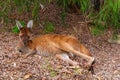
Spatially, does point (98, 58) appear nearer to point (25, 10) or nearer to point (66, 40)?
point (66, 40)

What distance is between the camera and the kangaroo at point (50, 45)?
7441 mm

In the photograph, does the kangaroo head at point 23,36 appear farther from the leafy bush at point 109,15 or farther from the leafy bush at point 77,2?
the leafy bush at point 109,15

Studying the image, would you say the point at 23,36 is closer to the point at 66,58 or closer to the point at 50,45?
the point at 50,45

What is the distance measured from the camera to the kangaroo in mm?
7441

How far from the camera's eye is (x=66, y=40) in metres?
7.57

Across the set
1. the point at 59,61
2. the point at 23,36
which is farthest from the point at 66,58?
the point at 23,36

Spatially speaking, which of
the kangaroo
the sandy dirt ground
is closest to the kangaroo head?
the kangaroo

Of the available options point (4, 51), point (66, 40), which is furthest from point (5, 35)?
point (66, 40)

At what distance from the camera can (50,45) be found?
7613 millimetres

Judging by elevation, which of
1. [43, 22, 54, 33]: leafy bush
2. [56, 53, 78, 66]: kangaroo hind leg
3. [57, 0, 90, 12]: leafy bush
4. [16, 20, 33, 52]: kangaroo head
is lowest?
[56, 53, 78, 66]: kangaroo hind leg

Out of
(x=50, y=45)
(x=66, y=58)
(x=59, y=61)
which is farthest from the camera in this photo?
(x=50, y=45)

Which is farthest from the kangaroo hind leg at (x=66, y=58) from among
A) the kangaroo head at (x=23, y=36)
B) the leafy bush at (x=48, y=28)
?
the leafy bush at (x=48, y=28)

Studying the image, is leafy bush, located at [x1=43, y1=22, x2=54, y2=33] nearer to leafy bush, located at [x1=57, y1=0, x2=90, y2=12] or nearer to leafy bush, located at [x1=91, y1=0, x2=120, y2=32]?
leafy bush, located at [x1=57, y1=0, x2=90, y2=12]

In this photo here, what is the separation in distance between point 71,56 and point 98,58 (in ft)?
2.16
